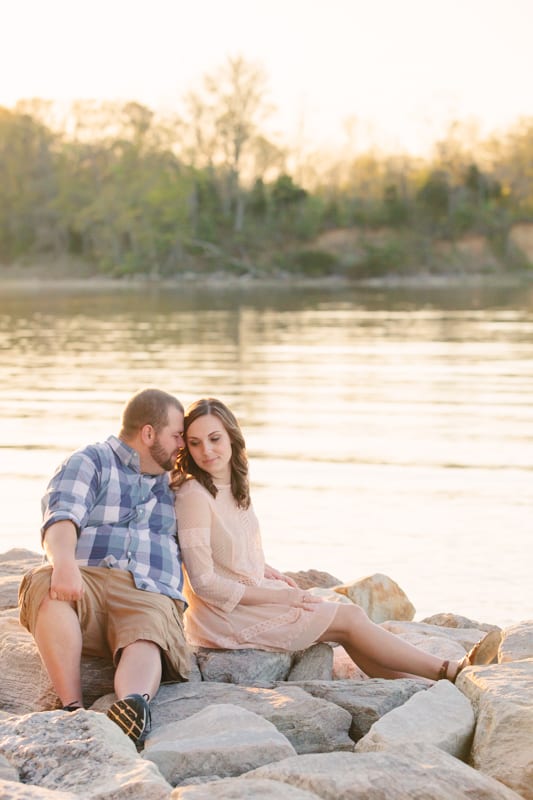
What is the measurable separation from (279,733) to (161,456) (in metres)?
1.28

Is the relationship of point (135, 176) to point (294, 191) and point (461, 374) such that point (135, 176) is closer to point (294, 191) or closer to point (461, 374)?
point (294, 191)

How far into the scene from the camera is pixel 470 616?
7.02m

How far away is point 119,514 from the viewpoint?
459 centimetres

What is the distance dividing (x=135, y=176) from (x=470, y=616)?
7462 cm

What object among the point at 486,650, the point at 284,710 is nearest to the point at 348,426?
the point at 486,650

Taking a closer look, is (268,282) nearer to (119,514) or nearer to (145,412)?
(145,412)

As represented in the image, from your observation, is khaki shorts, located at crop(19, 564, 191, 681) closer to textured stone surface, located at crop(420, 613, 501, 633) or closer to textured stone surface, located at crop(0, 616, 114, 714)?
textured stone surface, located at crop(0, 616, 114, 714)

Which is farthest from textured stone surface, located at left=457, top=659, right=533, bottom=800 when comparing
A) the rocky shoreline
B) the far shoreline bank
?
the far shoreline bank

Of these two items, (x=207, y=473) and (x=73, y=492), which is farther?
(x=207, y=473)

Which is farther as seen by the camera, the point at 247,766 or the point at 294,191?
the point at 294,191

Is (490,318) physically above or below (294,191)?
below

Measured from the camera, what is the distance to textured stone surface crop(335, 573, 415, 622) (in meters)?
6.39

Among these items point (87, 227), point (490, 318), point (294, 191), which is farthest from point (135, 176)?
point (490, 318)

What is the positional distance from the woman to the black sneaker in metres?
0.82
